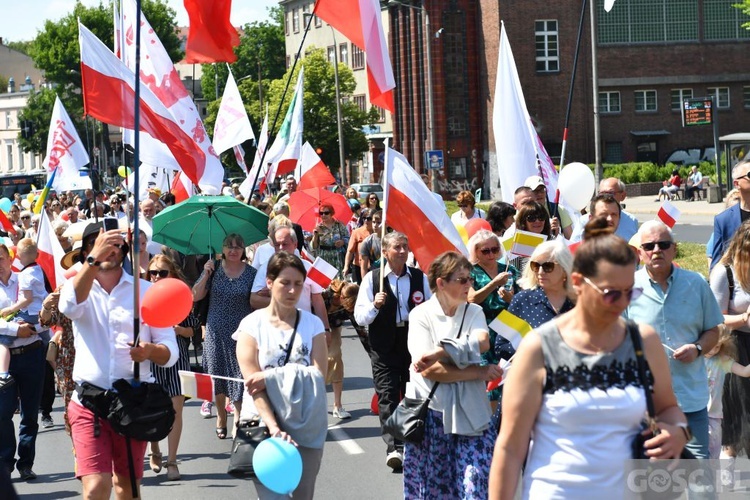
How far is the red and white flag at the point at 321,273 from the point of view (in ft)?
34.1

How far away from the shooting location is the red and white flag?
10.4m

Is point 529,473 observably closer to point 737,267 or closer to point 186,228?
point 737,267

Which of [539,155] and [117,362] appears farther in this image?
[539,155]

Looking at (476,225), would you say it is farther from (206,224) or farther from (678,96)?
(678,96)

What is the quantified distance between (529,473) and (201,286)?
6.76 metres

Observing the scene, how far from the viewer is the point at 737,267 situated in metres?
7.26

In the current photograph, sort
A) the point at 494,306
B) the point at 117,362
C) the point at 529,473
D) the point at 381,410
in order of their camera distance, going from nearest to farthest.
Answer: the point at 529,473, the point at 117,362, the point at 494,306, the point at 381,410

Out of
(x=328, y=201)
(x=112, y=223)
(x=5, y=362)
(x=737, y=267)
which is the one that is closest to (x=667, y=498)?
(x=737, y=267)

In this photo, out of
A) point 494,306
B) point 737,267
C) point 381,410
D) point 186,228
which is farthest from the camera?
point 186,228

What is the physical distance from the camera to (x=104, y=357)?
6.72 m

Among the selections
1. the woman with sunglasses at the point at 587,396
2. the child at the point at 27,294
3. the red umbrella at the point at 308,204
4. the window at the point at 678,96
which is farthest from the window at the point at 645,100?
the woman with sunglasses at the point at 587,396

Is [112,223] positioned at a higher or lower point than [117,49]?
lower

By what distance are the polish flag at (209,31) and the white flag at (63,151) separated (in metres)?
9.73

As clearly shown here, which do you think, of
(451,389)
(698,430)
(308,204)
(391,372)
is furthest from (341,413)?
(308,204)
